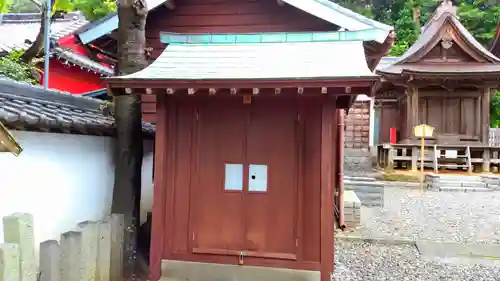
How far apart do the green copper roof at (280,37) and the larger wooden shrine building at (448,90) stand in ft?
40.8

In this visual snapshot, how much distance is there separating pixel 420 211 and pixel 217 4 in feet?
24.9

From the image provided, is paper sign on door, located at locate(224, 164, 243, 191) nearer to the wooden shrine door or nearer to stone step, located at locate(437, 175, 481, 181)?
the wooden shrine door

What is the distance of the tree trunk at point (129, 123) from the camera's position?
245 inches

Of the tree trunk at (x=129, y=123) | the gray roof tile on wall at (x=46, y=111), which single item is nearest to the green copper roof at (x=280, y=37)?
the tree trunk at (x=129, y=123)

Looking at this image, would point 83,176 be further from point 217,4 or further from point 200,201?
point 217,4

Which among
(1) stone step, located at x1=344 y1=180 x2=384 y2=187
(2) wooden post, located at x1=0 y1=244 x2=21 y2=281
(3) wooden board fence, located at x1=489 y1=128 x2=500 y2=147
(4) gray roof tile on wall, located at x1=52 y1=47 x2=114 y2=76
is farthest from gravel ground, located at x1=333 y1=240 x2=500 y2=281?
(3) wooden board fence, located at x1=489 y1=128 x2=500 y2=147

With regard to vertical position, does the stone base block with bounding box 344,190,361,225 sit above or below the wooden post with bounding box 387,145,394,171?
below

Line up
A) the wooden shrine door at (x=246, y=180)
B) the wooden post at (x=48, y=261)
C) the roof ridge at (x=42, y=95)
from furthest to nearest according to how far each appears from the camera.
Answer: the roof ridge at (x=42, y=95) < the wooden shrine door at (x=246, y=180) < the wooden post at (x=48, y=261)

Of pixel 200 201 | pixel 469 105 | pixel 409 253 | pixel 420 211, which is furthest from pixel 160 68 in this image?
pixel 469 105

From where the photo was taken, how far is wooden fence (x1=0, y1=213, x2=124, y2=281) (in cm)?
345

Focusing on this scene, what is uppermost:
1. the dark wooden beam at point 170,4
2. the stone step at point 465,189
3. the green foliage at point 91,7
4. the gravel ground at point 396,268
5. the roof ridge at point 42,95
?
the green foliage at point 91,7

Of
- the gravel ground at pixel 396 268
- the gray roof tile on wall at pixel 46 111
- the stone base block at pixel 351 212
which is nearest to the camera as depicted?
the gray roof tile on wall at pixel 46 111

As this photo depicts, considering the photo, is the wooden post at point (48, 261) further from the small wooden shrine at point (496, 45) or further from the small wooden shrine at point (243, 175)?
the small wooden shrine at point (496, 45)

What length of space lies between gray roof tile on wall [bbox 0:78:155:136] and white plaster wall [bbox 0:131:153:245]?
0.75ft
